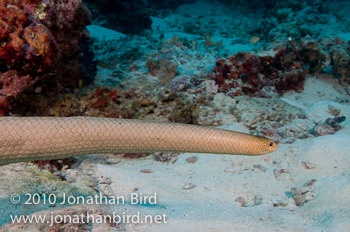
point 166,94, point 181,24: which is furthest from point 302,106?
point 181,24

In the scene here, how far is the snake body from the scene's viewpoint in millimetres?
2131

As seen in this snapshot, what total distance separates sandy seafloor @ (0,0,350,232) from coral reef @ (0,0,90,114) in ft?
4.10

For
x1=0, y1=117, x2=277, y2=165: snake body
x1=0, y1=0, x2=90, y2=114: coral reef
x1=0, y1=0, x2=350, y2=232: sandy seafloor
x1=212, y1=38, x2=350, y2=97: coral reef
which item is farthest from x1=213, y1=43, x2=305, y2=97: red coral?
x1=0, y1=0, x2=90, y2=114: coral reef

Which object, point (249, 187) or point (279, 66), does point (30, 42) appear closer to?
point (249, 187)

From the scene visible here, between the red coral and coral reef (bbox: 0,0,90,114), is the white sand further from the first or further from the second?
the red coral

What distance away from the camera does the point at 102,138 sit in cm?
244

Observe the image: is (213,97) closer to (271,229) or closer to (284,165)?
(284,165)

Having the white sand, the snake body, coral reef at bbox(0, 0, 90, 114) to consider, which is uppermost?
coral reef at bbox(0, 0, 90, 114)

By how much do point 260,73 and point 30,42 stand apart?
498 cm

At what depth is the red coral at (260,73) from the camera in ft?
19.0

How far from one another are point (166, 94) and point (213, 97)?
3.87 feet

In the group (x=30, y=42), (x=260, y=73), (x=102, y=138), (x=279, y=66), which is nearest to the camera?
(x=102, y=138)

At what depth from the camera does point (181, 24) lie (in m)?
15.8

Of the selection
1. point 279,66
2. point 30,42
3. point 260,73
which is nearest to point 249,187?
point 30,42
